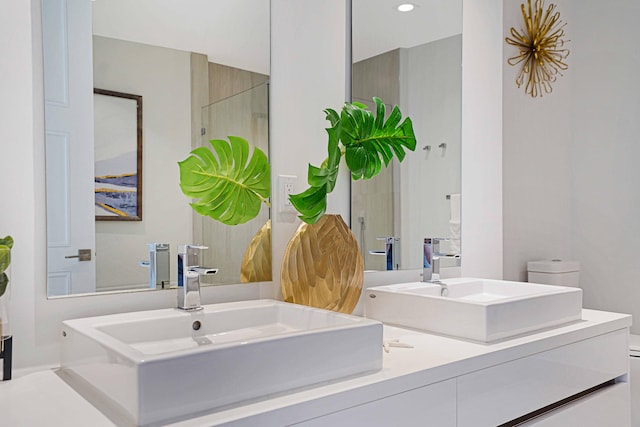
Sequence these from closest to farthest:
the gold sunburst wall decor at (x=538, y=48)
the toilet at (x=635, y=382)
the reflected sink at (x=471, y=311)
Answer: the reflected sink at (x=471, y=311) → the toilet at (x=635, y=382) → the gold sunburst wall decor at (x=538, y=48)

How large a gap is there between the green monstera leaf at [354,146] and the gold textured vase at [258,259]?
0.42ft

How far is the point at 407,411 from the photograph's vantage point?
3.56 ft

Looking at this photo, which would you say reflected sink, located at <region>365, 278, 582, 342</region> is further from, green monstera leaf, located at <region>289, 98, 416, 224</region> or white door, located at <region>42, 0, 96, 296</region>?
white door, located at <region>42, 0, 96, 296</region>

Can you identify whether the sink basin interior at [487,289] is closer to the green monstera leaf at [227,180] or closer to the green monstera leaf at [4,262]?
the green monstera leaf at [227,180]

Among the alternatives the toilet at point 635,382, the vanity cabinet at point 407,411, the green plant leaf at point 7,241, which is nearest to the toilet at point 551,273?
the toilet at point 635,382

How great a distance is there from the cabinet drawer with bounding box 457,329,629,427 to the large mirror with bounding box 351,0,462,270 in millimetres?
622

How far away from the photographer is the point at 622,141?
2637 mm

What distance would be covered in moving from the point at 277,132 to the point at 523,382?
3.11 ft

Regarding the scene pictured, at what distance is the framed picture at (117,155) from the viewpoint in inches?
50.5

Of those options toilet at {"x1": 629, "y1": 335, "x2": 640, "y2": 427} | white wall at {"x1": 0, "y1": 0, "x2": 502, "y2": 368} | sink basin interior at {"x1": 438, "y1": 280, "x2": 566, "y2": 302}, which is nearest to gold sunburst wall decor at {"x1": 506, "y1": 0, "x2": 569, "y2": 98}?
white wall at {"x1": 0, "y1": 0, "x2": 502, "y2": 368}

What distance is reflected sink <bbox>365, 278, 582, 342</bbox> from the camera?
55.3 inches

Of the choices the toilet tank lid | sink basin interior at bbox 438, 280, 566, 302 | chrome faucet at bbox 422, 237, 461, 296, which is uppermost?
chrome faucet at bbox 422, 237, 461, 296

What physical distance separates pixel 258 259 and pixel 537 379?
0.81 meters

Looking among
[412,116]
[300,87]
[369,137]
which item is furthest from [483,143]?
[300,87]
